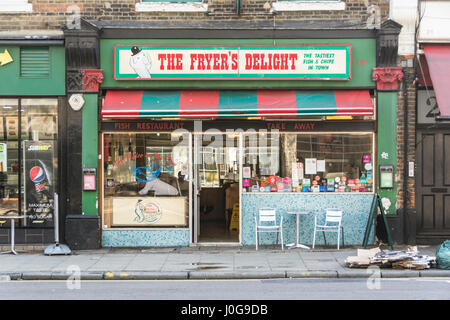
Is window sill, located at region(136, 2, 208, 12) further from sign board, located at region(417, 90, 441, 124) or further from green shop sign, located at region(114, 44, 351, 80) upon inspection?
sign board, located at region(417, 90, 441, 124)

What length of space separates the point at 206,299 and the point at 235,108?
199 inches

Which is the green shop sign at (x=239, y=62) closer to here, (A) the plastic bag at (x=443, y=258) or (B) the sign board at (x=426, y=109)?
(B) the sign board at (x=426, y=109)

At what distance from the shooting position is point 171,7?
11516mm

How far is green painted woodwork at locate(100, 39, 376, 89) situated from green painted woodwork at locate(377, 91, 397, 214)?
505 millimetres

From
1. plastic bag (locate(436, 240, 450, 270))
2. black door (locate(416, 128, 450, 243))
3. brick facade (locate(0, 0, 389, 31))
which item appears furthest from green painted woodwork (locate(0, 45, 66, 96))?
plastic bag (locate(436, 240, 450, 270))

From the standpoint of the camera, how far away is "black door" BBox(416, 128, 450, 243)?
11758mm

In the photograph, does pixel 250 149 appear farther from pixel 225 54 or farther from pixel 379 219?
pixel 379 219

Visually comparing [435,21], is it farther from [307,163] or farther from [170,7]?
[170,7]

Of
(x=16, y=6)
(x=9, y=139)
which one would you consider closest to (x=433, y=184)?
(x=9, y=139)

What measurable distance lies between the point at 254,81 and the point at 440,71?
418 centimetres

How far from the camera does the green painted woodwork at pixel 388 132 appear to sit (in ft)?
37.3

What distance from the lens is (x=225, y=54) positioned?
11.4 meters

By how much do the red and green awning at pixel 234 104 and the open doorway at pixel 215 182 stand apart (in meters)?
0.86
